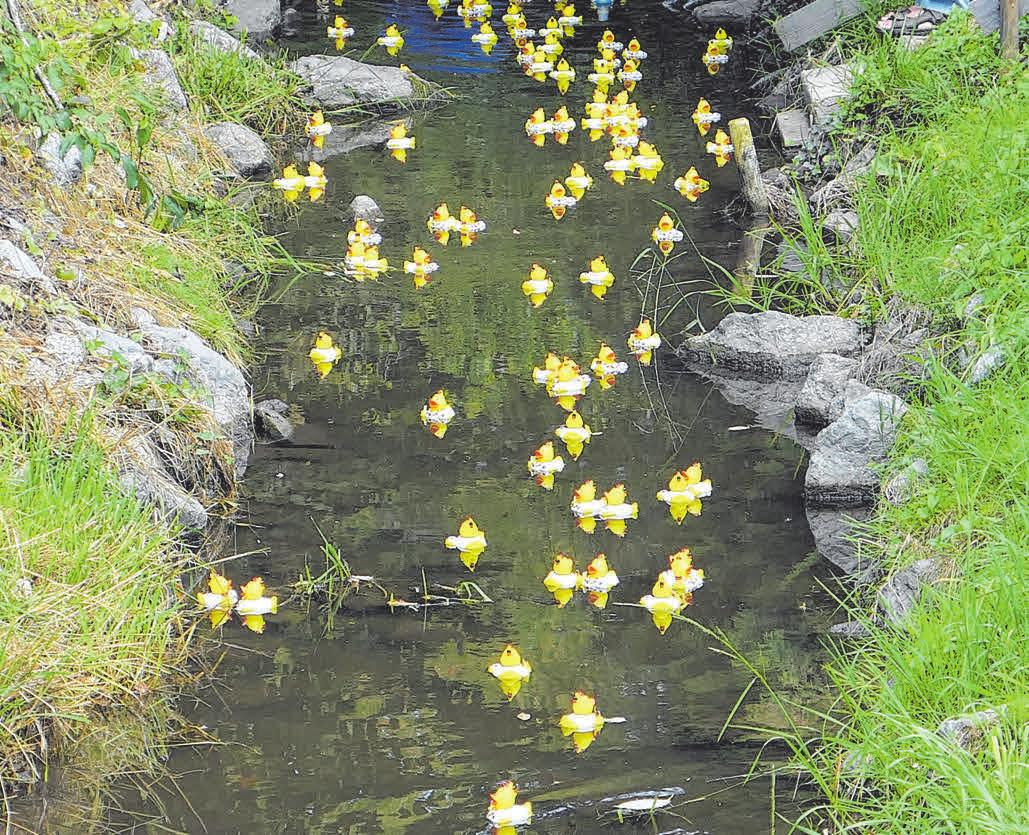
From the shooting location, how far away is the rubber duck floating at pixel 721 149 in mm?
11438

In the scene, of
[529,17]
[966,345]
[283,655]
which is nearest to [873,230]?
[966,345]

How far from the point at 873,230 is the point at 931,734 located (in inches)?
179

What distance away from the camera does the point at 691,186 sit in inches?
421

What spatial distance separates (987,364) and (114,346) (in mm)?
3975

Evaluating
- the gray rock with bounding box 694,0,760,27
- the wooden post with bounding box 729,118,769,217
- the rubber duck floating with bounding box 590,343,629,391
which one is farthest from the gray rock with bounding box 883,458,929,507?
the gray rock with bounding box 694,0,760,27

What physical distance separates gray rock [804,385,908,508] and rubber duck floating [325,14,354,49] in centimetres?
860

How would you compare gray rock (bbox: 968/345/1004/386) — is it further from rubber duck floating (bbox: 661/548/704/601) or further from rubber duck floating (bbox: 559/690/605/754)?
rubber duck floating (bbox: 559/690/605/754)

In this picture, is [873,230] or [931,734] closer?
[931,734]

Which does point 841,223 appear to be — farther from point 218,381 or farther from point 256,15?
point 256,15

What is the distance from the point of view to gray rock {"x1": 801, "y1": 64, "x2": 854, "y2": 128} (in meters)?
10.3

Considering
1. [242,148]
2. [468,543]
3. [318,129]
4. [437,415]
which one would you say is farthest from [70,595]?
[318,129]

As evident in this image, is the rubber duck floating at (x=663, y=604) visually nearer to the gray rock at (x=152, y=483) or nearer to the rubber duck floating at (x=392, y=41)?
the gray rock at (x=152, y=483)

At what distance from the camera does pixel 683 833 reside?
15.3 ft

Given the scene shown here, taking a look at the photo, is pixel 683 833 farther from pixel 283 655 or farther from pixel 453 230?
pixel 453 230
